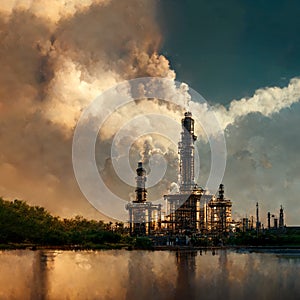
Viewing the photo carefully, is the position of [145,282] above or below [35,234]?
below

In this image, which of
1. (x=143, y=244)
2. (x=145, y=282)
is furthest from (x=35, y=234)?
(x=145, y=282)

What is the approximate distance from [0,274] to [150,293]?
20.3 metres

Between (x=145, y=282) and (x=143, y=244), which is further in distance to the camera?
(x=143, y=244)

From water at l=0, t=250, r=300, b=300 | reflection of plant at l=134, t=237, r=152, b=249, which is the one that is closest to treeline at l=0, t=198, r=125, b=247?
reflection of plant at l=134, t=237, r=152, b=249

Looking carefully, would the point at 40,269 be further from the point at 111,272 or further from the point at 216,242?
the point at 216,242

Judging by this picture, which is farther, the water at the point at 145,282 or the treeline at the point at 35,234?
the treeline at the point at 35,234

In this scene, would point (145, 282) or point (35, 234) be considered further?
point (35, 234)

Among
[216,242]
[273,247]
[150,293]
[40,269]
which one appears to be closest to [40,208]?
[216,242]

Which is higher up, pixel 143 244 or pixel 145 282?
pixel 143 244

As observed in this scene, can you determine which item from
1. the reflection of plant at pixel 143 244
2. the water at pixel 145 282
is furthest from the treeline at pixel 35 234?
the water at pixel 145 282

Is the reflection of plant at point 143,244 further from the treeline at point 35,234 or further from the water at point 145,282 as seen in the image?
the water at point 145,282

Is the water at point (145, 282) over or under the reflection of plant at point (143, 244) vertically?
under

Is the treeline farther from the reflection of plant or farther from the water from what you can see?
the water

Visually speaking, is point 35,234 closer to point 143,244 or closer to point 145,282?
point 143,244
